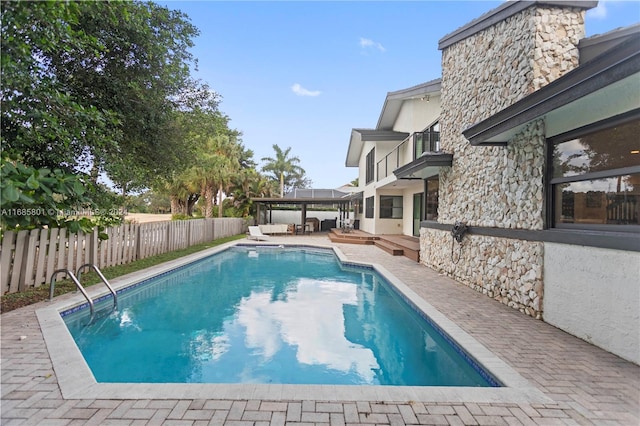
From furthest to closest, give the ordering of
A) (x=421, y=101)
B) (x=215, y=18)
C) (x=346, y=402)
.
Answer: (x=421, y=101), (x=215, y=18), (x=346, y=402)

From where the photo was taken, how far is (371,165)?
68.5ft

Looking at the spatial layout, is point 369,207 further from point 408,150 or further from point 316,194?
point 316,194

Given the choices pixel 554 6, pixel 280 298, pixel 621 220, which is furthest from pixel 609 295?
pixel 280 298

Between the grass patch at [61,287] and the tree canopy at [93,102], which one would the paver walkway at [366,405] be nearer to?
the tree canopy at [93,102]

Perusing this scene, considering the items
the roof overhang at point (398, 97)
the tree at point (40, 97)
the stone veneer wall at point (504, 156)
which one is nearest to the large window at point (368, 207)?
the roof overhang at point (398, 97)

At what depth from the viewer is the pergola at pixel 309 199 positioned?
2436cm

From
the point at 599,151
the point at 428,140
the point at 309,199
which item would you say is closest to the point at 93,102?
the point at 599,151

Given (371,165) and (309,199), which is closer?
(371,165)

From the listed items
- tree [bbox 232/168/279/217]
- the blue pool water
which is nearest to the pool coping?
the blue pool water

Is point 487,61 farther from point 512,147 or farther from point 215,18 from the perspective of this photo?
point 215,18

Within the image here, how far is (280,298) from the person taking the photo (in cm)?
803

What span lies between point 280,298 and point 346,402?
17.4ft

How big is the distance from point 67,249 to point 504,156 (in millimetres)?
9475

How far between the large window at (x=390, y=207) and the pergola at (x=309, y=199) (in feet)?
18.6
